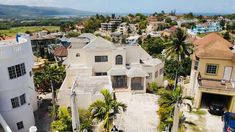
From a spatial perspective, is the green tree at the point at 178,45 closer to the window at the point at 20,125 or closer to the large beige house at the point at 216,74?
the large beige house at the point at 216,74

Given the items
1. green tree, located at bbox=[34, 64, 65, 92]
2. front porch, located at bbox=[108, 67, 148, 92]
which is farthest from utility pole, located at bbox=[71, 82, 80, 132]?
front porch, located at bbox=[108, 67, 148, 92]

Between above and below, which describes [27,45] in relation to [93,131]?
above

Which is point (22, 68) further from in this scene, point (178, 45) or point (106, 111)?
point (178, 45)

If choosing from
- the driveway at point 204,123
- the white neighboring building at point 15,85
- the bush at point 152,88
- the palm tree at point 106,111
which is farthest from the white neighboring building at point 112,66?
the palm tree at point 106,111

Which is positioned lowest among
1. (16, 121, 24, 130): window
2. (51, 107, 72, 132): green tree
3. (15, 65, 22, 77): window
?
(16, 121, 24, 130): window

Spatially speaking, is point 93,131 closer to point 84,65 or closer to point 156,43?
point 84,65

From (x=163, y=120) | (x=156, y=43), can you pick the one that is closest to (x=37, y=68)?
(x=163, y=120)

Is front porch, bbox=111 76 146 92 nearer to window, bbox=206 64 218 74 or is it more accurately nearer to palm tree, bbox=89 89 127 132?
window, bbox=206 64 218 74
